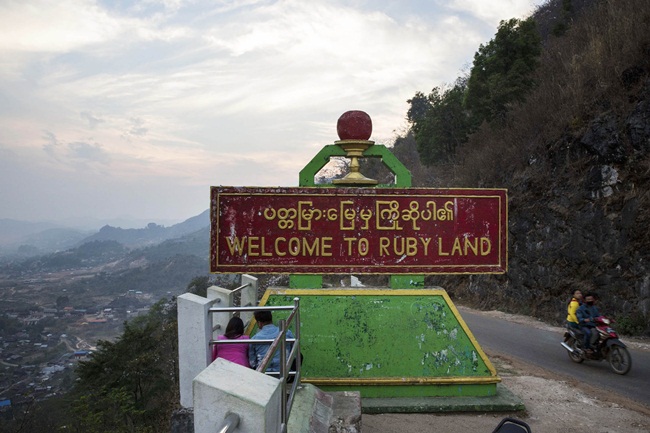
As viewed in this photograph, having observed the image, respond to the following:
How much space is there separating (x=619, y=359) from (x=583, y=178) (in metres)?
9.21

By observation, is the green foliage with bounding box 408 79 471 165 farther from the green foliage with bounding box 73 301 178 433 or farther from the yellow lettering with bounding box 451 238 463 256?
the yellow lettering with bounding box 451 238 463 256

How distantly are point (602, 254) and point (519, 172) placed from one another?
20.2 feet

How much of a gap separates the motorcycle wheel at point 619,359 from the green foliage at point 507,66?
1693cm

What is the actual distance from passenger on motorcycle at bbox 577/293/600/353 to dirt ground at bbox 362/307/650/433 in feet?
7.49

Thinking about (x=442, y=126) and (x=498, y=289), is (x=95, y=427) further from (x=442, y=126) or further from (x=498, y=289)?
(x=442, y=126)

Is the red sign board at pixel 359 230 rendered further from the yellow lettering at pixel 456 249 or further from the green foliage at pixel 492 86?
the green foliage at pixel 492 86

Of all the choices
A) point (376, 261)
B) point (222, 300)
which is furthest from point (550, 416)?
point (222, 300)

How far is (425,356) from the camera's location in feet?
18.7

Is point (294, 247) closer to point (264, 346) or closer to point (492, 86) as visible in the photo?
point (264, 346)

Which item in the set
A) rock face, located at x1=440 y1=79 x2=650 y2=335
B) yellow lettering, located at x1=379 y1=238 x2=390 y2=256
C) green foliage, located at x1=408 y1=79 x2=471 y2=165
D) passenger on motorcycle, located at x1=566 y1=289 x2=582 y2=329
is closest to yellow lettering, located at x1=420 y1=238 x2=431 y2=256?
yellow lettering, located at x1=379 y1=238 x2=390 y2=256

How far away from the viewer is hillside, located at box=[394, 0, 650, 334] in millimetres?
14000

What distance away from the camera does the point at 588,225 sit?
15.5 metres

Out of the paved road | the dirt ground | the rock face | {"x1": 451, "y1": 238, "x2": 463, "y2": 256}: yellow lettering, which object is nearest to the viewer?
the dirt ground

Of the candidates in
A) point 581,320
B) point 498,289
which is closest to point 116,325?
point 498,289
